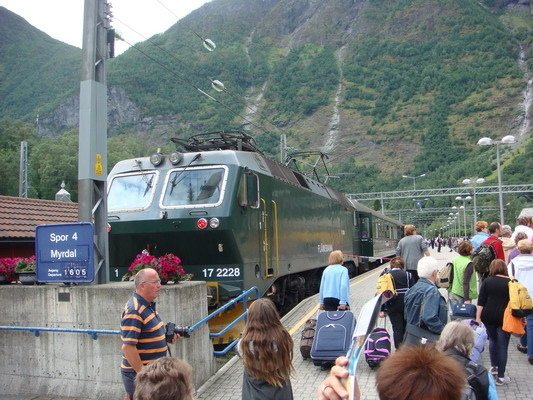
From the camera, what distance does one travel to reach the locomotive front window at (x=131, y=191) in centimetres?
1061

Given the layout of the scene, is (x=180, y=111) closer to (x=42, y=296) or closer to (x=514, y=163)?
A: (x=514, y=163)

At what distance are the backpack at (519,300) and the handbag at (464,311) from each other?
684 millimetres

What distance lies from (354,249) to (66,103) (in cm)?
9916

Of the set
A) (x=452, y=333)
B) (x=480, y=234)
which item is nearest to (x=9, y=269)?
(x=452, y=333)

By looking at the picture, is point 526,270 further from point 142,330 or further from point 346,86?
point 346,86

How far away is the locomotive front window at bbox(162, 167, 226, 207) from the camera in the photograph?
1020cm

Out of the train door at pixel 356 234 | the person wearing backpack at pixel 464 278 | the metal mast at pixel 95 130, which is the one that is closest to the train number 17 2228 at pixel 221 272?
the metal mast at pixel 95 130

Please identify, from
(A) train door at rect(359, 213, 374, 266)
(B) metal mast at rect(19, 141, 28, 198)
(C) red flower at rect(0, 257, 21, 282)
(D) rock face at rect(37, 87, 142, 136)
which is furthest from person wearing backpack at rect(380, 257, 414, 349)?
(D) rock face at rect(37, 87, 142, 136)

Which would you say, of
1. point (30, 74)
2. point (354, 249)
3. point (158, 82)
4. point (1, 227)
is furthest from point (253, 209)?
point (30, 74)

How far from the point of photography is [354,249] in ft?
74.4

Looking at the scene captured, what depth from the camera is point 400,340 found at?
8.11m

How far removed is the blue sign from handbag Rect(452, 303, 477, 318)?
4.68 meters

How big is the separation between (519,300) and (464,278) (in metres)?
1.35

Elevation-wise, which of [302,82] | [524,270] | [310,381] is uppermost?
[302,82]
